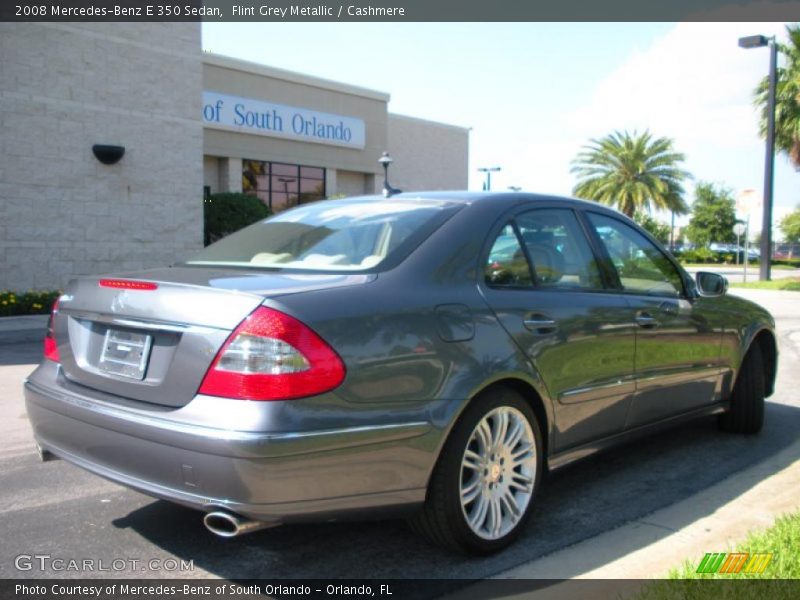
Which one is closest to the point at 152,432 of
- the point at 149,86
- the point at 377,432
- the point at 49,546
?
the point at 377,432

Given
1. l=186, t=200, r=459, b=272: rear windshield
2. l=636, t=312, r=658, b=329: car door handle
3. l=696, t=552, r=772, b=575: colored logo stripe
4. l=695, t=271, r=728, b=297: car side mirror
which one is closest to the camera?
l=696, t=552, r=772, b=575: colored logo stripe

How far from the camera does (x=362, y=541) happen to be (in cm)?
357

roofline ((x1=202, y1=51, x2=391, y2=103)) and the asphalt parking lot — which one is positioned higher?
roofline ((x1=202, y1=51, x2=391, y2=103))

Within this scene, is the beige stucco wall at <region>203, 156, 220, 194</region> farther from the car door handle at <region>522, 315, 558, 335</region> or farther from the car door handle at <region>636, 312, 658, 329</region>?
the car door handle at <region>522, 315, 558, 335</region>

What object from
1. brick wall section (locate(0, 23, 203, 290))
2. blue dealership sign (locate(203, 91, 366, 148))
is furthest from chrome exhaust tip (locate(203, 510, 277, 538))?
blue dealership sign (locate(203, 91, 366, 148))

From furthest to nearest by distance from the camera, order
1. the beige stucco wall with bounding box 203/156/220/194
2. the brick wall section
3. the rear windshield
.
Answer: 1. the beige stucco wall with bounding box 203/156/220/194
2. the brick wall section
3. the rear windshield

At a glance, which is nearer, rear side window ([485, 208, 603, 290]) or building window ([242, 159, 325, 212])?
rear side window ([485, 208, 603, 290])

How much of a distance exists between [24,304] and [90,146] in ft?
14.3

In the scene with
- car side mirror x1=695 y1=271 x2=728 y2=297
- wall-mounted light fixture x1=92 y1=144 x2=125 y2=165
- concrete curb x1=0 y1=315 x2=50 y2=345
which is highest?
wall-mounted light fixture x1=92 y1=144 x2=125 y2=165

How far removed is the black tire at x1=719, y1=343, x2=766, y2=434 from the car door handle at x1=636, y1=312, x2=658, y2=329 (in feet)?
4.59

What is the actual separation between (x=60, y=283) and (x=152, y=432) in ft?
49.0

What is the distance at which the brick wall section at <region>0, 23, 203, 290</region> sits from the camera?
15602 mm

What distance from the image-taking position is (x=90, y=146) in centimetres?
1670

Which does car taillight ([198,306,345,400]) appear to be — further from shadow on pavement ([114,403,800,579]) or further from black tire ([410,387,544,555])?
shadow on pavement ([114,403,800,579])
